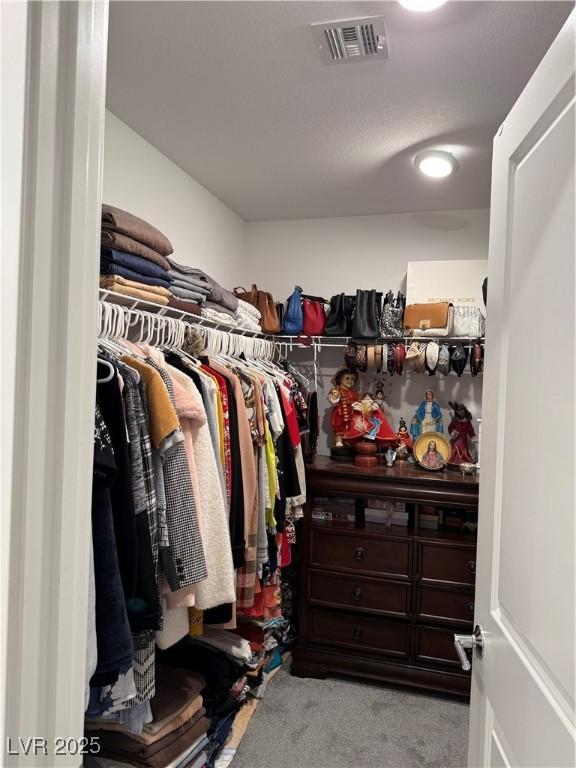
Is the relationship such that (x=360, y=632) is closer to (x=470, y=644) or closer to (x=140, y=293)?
(x=470, y=644)

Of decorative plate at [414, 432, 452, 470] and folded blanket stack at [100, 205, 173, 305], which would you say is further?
decorative plate at [414, 432, 452, 470]

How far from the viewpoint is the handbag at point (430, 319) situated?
9.53 feet

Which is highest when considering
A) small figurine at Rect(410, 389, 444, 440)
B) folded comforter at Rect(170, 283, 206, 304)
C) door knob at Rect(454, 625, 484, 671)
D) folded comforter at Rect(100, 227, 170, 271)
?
folded comforter at Rect(100, 227, 170, 271)

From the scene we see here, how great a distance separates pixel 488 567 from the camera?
107cm

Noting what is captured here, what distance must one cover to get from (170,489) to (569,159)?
1220 millimetres

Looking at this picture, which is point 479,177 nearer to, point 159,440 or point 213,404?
point 213,404

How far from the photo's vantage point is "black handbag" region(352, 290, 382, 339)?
3061mm

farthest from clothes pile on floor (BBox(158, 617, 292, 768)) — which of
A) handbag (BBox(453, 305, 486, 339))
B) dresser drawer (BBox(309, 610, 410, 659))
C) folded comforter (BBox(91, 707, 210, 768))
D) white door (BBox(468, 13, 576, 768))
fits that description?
handbag (BBox(453, 305, 486, 339))

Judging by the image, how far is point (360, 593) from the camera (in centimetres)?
270

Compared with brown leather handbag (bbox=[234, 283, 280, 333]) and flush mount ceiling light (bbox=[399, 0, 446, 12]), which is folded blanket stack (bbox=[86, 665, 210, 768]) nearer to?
brown leather handbag (bbox=[234, 283, 280, 333])

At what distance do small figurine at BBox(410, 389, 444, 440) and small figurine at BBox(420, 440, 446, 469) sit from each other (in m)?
0.18

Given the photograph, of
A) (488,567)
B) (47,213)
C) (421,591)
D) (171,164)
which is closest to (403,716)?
(421,591)

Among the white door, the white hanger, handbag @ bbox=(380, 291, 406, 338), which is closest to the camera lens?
the white door

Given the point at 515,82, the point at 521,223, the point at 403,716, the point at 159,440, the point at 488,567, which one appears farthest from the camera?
the point at 403,716
